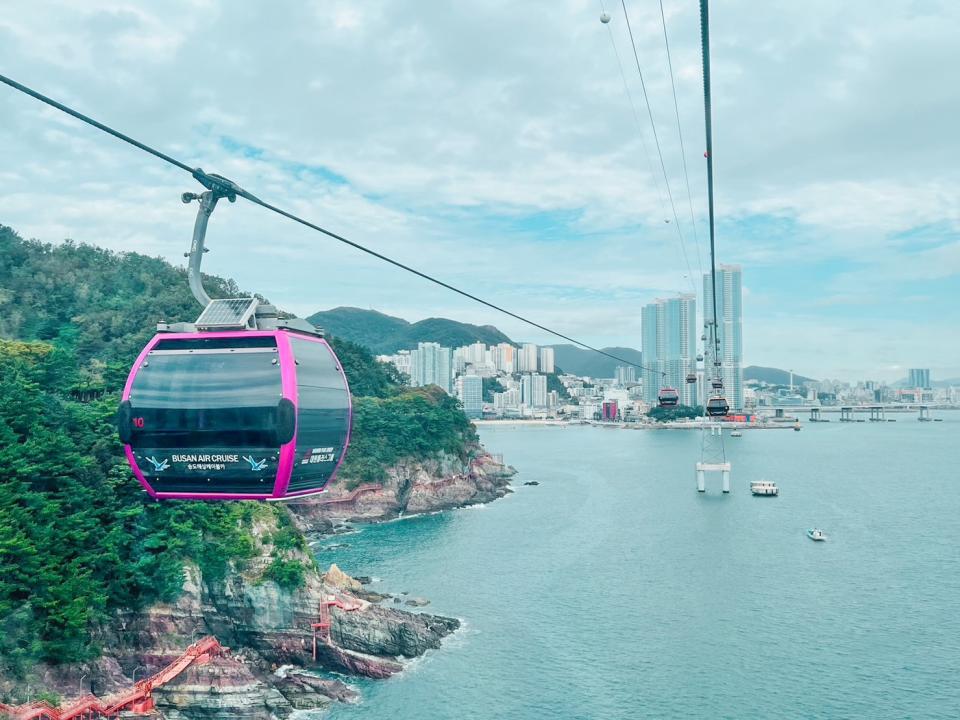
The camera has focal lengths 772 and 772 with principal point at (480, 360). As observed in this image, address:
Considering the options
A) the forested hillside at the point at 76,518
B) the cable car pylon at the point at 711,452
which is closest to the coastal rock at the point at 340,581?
the forested hillside at the point at 76,518

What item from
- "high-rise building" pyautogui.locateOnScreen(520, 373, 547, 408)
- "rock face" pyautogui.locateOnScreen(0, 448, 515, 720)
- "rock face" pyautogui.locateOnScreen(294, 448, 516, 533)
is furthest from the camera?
"high-rise building" pyautogui.locateOnScreen(520, 373, 547, 408)

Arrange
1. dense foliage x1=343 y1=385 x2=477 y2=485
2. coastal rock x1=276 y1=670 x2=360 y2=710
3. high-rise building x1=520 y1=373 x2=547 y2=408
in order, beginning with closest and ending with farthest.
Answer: coastal rock x1=276 y1=670 x2=360 y2=710, dense foliage x1=343 y1=385 x2=477 y2=485, high-rise building x1=520 y1=373 x2=547 y2=408

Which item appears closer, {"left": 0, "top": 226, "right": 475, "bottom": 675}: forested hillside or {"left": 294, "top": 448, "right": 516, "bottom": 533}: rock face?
{"left": 0, "top": 226, "right": 475, "bottom": 675}: forested hillside

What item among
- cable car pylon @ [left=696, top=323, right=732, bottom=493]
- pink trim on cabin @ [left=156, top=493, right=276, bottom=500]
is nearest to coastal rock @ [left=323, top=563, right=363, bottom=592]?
cable car pylon @ [left=696, top=323, right=732, bottom=493]

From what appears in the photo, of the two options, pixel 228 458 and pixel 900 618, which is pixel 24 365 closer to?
pixel 228 458

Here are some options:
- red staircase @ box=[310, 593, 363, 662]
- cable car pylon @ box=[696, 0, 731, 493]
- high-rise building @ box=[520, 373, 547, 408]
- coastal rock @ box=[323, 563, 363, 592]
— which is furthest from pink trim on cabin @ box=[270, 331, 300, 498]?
high-rise building @ box=[520, 373, 547, 408]

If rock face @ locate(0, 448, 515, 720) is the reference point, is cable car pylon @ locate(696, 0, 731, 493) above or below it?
above

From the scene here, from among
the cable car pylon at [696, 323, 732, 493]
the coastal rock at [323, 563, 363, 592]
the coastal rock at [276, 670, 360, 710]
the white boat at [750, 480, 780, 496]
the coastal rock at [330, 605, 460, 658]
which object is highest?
the cable car pylon at [696, 323, 732, 493]

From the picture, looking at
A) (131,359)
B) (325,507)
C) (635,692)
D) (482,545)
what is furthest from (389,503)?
(635,692)

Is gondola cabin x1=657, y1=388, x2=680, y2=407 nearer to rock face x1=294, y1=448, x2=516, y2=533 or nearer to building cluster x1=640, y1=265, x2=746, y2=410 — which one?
rock face x1=294, y1=448, x2=516, y2=533
